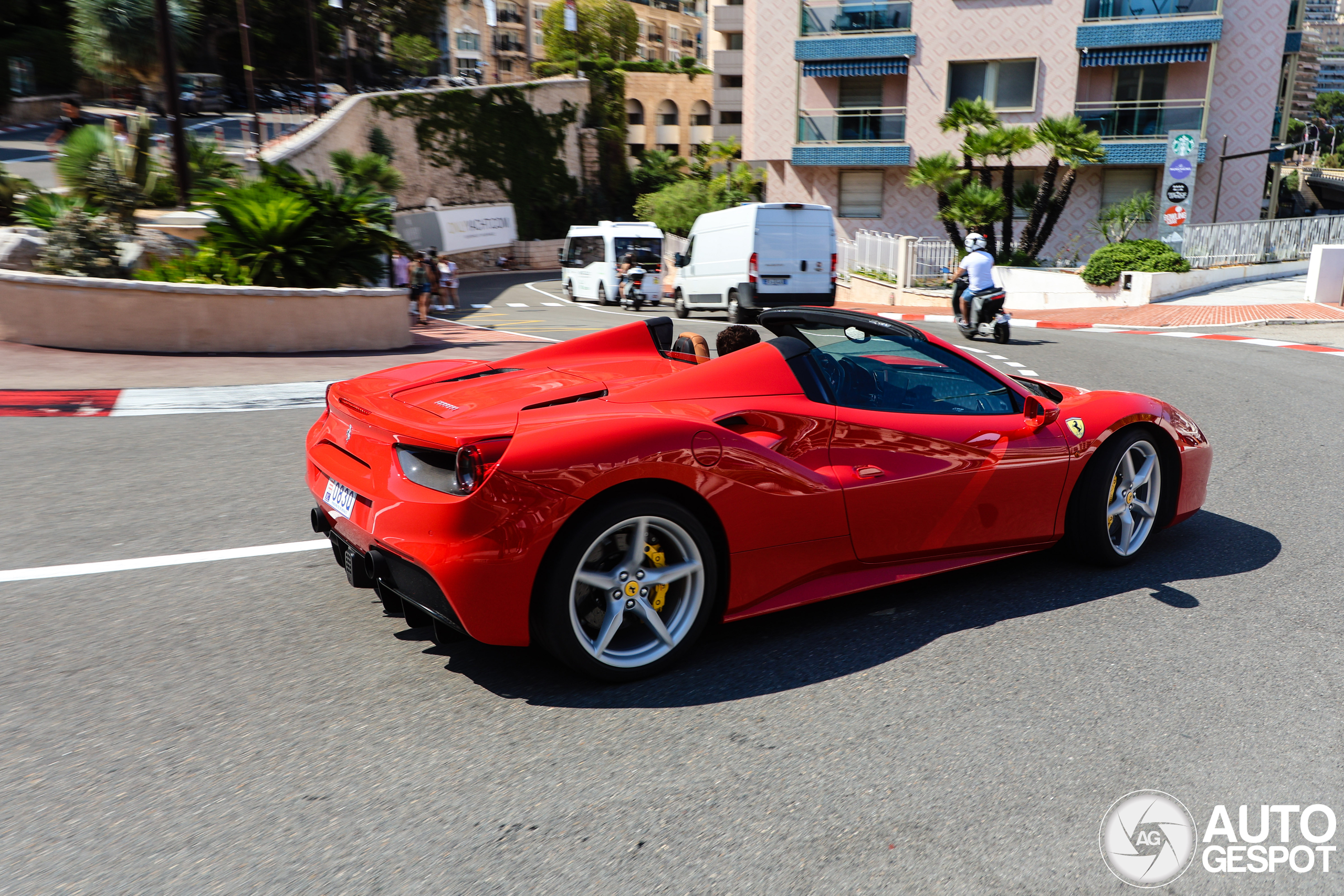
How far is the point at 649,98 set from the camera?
81.2 metres

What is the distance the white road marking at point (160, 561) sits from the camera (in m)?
4.54

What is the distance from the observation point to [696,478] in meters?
3.48

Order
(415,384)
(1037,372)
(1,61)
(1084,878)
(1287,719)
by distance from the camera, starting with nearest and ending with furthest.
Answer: (1084,878)
(1287,719)
(415,384)
(1037,372)
(1,61)

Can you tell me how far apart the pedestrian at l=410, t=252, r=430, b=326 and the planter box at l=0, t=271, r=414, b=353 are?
6473mm

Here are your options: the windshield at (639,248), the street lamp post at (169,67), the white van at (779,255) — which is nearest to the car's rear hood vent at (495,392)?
the street lamp post at (169,67)

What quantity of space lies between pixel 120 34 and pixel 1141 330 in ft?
139

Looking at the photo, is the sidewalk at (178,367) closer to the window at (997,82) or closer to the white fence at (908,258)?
the white fence at (908,258)

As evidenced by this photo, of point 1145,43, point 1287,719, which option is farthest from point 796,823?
point 1145,43

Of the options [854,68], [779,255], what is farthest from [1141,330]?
[854,68]

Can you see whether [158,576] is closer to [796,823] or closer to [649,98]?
[796,823]

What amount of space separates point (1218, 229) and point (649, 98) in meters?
61.6

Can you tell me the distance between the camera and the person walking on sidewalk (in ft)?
68.6

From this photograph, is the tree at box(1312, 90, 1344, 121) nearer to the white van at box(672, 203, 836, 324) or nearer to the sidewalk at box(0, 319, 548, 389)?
the white van at box(672, 203, 836, 324)

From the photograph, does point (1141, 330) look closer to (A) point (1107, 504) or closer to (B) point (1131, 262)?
(B) point (1131, 262)
